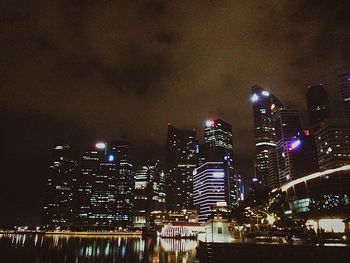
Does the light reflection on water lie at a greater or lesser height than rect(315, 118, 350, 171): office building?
lesser

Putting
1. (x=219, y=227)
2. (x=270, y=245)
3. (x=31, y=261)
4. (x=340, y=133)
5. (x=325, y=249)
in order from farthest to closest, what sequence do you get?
1. (x=340, y=133)
2. (x=31, y=261)
3. (x=219, y=227)
4. (x=270, y=245)
5. (x=325, y=249)

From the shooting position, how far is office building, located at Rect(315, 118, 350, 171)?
156 m

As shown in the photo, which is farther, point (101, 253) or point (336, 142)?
point (336, 142)

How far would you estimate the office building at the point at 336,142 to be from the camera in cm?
15588

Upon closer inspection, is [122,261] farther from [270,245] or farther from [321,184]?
[321,184]

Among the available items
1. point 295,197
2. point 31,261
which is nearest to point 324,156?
point 295,197

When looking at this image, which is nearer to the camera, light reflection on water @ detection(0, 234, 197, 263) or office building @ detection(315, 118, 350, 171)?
light reflection on water @ detection(0, 234, 197, 263)

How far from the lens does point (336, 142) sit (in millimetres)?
157250

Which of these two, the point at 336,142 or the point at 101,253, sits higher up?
the point at 336,142

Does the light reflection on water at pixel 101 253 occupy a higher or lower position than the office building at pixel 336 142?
lower

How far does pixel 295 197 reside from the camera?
290ft

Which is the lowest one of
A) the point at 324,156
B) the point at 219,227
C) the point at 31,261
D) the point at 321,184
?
the point at 31,261

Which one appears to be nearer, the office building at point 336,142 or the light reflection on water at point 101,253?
the light reflection on water at point 101,253

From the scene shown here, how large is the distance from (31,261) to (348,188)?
67965 millimetres
